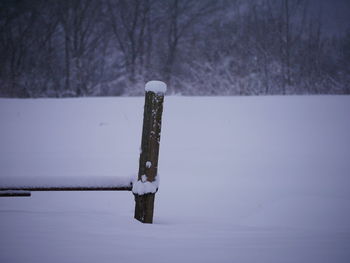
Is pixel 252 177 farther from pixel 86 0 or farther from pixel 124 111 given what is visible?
pixel 86 0

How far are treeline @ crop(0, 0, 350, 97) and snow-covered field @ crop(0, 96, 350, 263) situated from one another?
5.50m

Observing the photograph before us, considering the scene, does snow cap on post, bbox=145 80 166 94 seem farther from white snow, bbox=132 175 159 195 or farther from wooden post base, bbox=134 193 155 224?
wooden post base, bbox=134 193 155 224

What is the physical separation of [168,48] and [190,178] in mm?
14989

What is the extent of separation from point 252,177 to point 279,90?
388 inches

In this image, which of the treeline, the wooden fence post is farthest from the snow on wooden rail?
the treeline

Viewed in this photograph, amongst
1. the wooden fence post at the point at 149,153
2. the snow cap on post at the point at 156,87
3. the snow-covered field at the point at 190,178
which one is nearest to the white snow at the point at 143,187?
the wooden fence post at the point at 149,153

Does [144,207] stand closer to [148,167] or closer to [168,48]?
[148,167]

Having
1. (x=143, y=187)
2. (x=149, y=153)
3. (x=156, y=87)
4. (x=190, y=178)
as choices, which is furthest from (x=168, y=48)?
(x=143, y=187)

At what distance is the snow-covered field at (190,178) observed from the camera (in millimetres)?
1593

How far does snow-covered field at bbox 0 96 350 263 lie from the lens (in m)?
1.59

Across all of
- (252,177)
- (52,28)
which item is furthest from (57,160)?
(52,28)

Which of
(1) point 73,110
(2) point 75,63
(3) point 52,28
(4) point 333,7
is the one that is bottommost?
(1) point 73,110

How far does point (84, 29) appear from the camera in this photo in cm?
1809

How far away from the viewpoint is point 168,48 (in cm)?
1895
